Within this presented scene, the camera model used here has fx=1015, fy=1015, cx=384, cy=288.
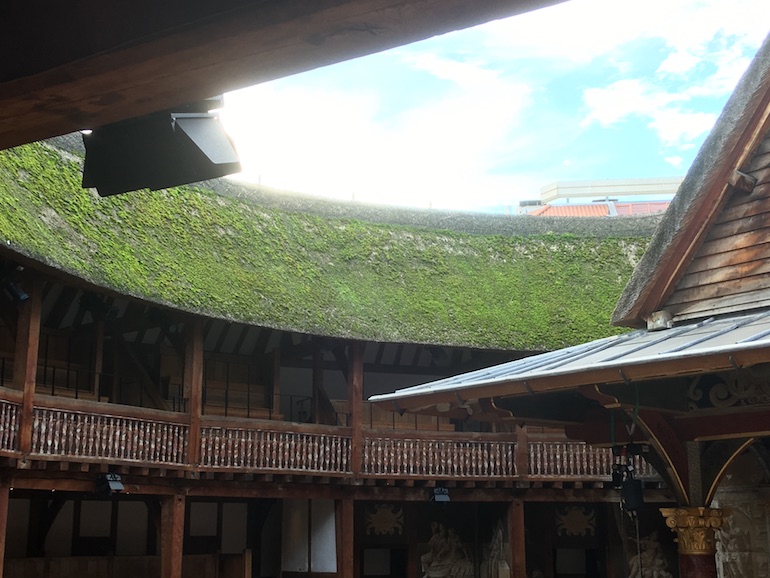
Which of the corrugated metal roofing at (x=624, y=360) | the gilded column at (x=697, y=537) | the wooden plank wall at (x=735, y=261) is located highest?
the wooden plank wall at (x=735, y=261)

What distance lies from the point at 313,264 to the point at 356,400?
3194 mm

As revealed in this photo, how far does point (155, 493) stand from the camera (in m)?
16.5

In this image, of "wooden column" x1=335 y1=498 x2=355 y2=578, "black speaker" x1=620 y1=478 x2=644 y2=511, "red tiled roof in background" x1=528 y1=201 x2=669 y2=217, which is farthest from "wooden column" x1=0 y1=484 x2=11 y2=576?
"red tiled roof in background" x1=528 y1=201 x2=669 y2=217

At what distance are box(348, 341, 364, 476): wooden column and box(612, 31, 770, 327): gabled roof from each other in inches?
399

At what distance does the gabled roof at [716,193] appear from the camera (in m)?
8.89

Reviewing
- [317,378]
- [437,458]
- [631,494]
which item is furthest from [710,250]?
[317,378]

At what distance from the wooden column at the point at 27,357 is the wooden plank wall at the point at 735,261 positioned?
910cm

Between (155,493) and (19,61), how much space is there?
14.5 meters

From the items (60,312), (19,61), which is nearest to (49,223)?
(60,312)

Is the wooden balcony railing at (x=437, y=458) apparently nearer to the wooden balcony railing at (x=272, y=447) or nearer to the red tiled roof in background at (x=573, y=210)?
the wooden balcony railing at (x=272, y=447)

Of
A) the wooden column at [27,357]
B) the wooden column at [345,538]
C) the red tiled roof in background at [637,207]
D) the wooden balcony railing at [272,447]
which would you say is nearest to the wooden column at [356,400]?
the wooden balcony railing at [272,447]

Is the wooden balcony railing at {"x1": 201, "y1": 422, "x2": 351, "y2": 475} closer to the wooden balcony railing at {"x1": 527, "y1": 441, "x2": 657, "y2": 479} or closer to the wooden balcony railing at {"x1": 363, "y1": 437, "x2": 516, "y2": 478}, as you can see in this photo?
the wooden balcony railing at {"x1": 363, "y1": 437, "x2": 516, "y2": 478}

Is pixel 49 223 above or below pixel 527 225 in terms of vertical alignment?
below

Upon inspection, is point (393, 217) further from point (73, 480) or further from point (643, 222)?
point (73, 480)
